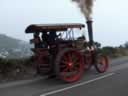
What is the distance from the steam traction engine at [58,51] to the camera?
12.0 meters

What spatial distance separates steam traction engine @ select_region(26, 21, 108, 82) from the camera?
12.0 meters

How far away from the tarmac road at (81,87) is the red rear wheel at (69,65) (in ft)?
0.80

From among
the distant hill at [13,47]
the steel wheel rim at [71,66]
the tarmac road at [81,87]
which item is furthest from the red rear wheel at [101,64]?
the distant hill at [13,47]

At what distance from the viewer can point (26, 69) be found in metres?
13.9

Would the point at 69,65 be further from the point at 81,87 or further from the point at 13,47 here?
the point at 13,47

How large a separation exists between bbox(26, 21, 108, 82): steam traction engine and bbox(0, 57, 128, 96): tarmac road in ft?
1.17

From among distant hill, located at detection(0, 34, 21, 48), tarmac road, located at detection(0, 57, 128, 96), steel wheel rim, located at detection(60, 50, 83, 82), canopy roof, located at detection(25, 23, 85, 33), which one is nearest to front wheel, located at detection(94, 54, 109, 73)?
tarmac road, located at detection(0, 57, 128, 96)

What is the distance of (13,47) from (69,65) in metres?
6.26

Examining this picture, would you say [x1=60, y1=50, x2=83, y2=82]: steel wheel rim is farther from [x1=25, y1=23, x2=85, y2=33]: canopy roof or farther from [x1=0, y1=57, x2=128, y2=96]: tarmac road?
[x1=25, y1=23, x2=85, y2=33]: canopy roof

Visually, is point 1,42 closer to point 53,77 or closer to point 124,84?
point 53,77

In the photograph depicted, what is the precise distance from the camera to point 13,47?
17.9m

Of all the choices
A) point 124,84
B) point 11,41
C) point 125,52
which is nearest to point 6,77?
point 124,84

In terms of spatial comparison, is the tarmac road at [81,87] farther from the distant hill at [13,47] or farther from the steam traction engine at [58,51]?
the distant hill at [13,47]

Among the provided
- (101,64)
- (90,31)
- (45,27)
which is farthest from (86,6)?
(45,27)
